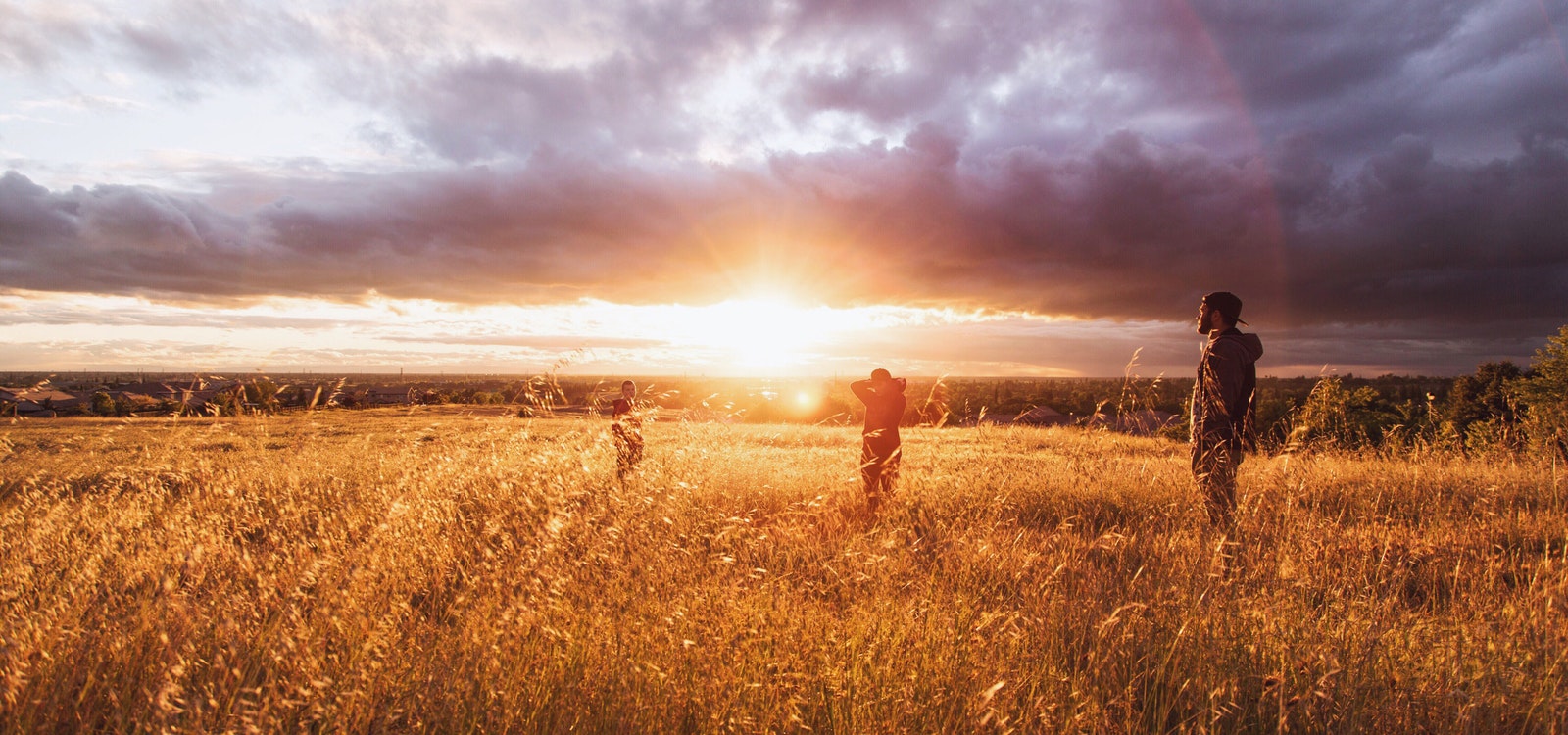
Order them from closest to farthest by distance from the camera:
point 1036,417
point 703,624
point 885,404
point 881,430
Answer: point 703,624, point 881,430, point 885,404, point 1036,417

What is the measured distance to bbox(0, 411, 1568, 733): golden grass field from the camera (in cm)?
292

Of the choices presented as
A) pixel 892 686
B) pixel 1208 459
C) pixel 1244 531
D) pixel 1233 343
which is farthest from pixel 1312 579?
pixel 892 686

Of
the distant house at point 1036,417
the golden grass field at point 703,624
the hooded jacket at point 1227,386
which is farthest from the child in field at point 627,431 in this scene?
the hooded jacket at point 1227,386

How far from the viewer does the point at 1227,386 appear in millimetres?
6500

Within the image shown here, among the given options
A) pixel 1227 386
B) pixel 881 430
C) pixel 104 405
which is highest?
pixel 1227 386

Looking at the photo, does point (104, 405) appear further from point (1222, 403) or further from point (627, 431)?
point (1222, 403)

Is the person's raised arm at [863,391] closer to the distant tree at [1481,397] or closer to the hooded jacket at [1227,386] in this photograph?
the hooded jacket at [1227,386]

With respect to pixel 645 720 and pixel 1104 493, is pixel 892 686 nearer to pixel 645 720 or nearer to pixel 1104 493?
pixel 645 720

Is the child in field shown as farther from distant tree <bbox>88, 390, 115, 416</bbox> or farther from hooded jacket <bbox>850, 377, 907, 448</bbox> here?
distant tree <bbox>88, 390, 115, 416</bbox>

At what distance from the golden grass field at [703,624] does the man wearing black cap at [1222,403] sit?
1.62 feet

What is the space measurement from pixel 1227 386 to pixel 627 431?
5.82 metres

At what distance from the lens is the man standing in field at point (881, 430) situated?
7852 mm

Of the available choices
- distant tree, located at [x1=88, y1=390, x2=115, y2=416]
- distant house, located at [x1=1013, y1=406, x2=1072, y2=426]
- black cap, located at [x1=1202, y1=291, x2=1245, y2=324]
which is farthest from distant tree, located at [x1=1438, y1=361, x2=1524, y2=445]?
distant tree, located at [x1=88, y1=390, x2=115, y2=416]

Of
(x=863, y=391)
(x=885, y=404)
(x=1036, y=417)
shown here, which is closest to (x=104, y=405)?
(x=863, y=391)
